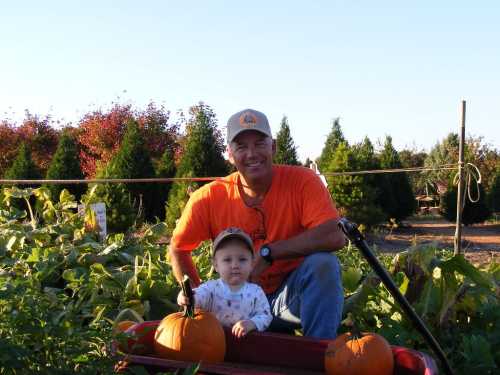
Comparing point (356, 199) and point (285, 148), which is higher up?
point (285, 148)

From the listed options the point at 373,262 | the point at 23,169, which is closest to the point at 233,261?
the point at 373,262

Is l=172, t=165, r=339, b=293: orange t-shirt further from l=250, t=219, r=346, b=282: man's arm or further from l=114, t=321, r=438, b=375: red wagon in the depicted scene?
l=114, t=321, r=438, b=375: red wagon

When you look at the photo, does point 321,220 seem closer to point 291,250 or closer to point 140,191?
point 291,250

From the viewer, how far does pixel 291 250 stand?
2.88 m

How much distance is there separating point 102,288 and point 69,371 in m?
1.97

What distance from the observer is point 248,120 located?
2.99m

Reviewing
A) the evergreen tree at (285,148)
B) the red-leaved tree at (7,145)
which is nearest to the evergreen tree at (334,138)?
the evergreen tree at (285,148)

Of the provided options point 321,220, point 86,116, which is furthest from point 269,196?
point 86,116

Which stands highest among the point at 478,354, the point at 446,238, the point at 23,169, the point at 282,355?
the point at 23,169

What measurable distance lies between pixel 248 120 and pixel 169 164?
13.4 metres

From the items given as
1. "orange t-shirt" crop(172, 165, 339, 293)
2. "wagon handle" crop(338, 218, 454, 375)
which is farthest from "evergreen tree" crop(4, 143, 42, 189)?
"wagon handle" crop(338, 218, 454, 375)

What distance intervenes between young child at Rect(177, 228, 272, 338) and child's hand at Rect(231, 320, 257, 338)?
5.8 inches

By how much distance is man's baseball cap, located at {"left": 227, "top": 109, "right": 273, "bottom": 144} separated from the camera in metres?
2.99

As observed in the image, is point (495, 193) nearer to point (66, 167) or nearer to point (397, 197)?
point (397, 197)
